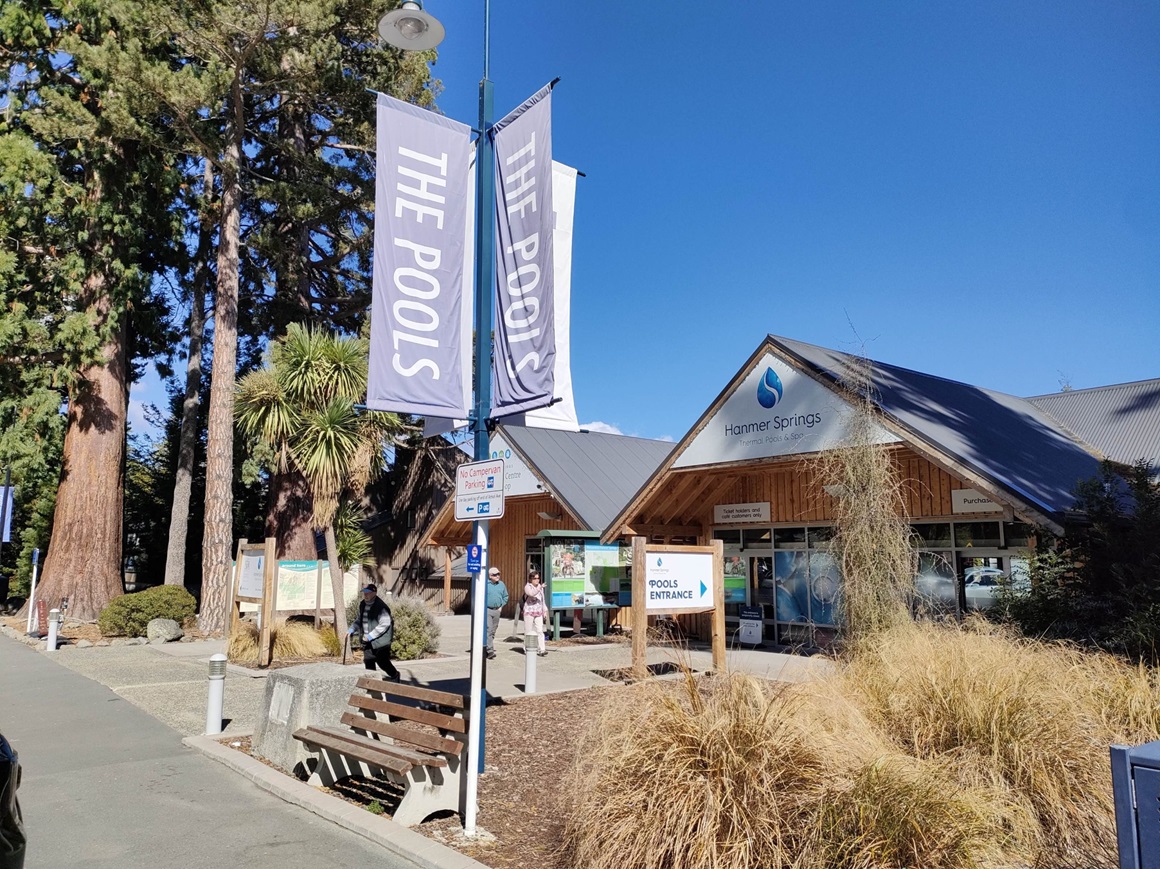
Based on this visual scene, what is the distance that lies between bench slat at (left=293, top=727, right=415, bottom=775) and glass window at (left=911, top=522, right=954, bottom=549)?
1167cm

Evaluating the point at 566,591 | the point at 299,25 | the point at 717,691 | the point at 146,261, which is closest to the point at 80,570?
the point at 146,261

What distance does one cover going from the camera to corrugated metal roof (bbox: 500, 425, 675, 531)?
22.6 metres

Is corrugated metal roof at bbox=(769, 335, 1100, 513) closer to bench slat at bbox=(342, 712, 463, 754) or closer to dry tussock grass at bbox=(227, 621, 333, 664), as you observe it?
bench slat at bbox=(342, 712, 463, 754)

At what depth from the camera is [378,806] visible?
6.19 metres

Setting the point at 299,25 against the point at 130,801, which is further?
the point at 299,25

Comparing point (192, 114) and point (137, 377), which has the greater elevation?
point (192, 114)

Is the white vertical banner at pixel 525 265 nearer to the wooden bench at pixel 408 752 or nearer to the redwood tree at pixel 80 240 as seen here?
the wooden bench at pixel 408 752

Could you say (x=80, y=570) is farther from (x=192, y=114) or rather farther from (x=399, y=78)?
(x=399, y=78)

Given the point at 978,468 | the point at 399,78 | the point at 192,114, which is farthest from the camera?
the point at 399,78

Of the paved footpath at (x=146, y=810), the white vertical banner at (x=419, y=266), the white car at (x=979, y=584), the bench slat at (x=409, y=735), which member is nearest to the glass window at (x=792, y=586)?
the white car at (x=979, y=584)

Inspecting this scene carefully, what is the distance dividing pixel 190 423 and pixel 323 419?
13697 mm

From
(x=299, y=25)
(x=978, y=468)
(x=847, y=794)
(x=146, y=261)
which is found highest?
(x=299, y=25)

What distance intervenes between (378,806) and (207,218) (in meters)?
23.9

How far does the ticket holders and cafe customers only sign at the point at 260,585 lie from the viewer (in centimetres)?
1401
